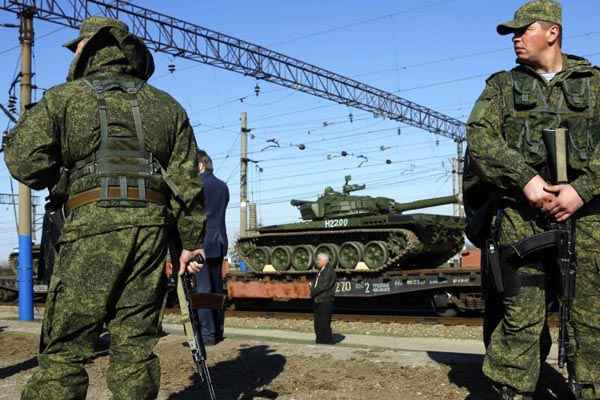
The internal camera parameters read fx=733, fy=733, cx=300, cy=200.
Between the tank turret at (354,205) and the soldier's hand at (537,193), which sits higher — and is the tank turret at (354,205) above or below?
above

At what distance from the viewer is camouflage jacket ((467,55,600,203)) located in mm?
3615

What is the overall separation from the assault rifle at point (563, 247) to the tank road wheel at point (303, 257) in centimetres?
1439

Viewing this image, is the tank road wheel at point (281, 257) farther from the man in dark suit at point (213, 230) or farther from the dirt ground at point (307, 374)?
the dirt ground at point (307, 374)

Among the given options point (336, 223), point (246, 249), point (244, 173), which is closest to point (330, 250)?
point (336, 223)

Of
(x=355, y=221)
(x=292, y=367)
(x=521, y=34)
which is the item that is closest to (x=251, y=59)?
(x=355, y=221)

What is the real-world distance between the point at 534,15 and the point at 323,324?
652cm

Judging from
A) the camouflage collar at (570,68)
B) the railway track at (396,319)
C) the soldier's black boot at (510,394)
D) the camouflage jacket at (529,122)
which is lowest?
the railway track at (396,319)

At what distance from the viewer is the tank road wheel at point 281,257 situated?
18500mm

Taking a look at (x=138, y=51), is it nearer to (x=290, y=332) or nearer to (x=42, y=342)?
(x=42, y=342)

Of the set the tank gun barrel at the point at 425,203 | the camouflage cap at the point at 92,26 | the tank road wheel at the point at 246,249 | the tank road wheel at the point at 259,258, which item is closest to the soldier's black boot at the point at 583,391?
the camouflage cap at the point at 92,26

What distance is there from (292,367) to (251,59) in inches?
817

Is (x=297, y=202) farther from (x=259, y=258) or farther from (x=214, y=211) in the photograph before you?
(x=214, y=211)

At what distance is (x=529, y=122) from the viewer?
374 cm

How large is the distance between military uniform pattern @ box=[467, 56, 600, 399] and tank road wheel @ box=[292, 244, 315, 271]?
14.3 m
